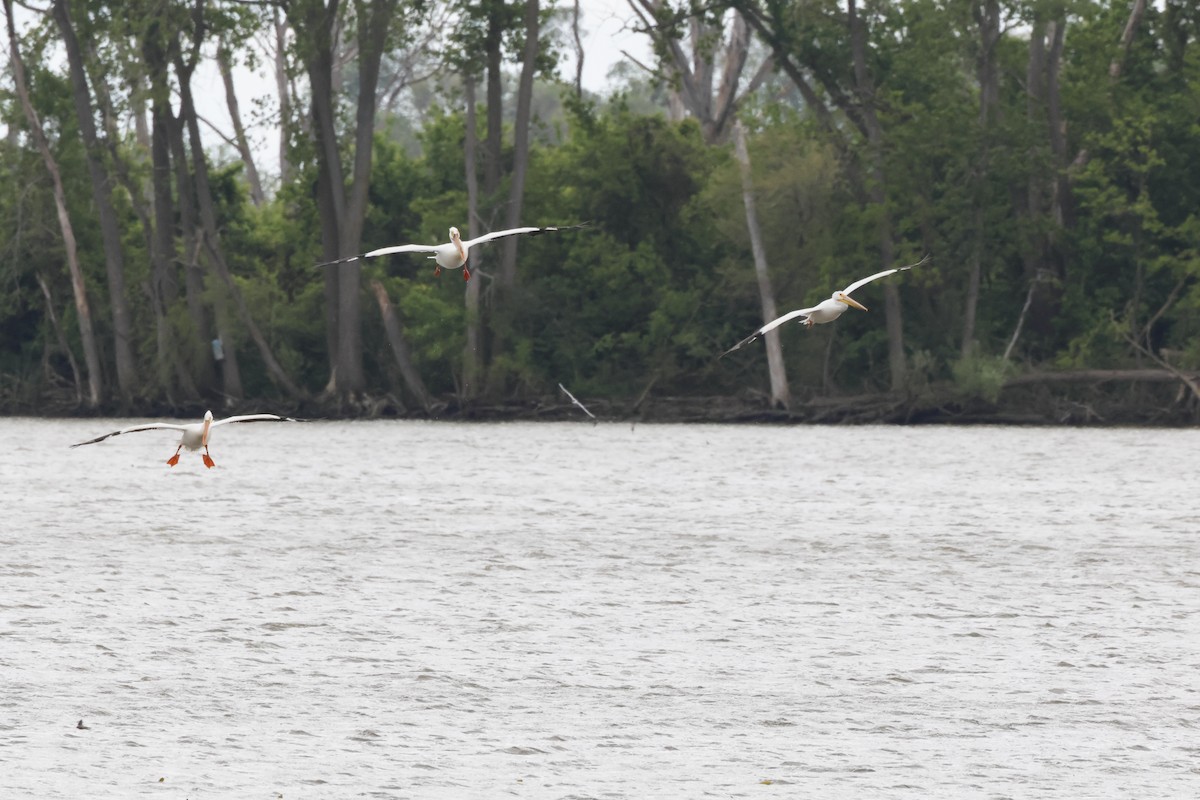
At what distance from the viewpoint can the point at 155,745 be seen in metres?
15.2

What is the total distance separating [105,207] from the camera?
2510 inches

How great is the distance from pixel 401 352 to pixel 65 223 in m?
10.1

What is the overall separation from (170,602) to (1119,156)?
136 ft

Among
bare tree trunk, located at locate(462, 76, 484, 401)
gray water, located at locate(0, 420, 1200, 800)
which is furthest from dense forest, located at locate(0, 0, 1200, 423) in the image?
gray water, located at locate(0, 420, 1200, 800)

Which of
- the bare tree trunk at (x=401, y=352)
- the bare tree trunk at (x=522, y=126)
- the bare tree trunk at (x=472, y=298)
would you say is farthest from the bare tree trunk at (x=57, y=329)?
the bare tree trunk at (x=522, y=126)

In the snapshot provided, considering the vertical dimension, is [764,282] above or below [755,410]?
above

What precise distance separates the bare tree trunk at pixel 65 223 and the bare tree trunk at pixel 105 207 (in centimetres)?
70

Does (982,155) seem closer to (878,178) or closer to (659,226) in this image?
(878,178)

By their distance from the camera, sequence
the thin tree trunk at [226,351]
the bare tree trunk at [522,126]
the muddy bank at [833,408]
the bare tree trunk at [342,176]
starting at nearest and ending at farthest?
the muddy bank at [833,408]
the bare tree trunk at [342,176]
the bare tree trunk at [522,126]
the thin tree trunk at [226,351]

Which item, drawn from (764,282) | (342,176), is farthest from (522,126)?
(764,282)

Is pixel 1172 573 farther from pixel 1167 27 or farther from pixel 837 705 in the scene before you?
pixel 1167 27

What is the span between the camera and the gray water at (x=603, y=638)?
14664 mm

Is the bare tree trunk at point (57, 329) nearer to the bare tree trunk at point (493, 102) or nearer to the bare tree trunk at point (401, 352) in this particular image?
the bare tree trunk at point (401, 352)

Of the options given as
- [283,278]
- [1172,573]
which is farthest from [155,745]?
[283,278]
